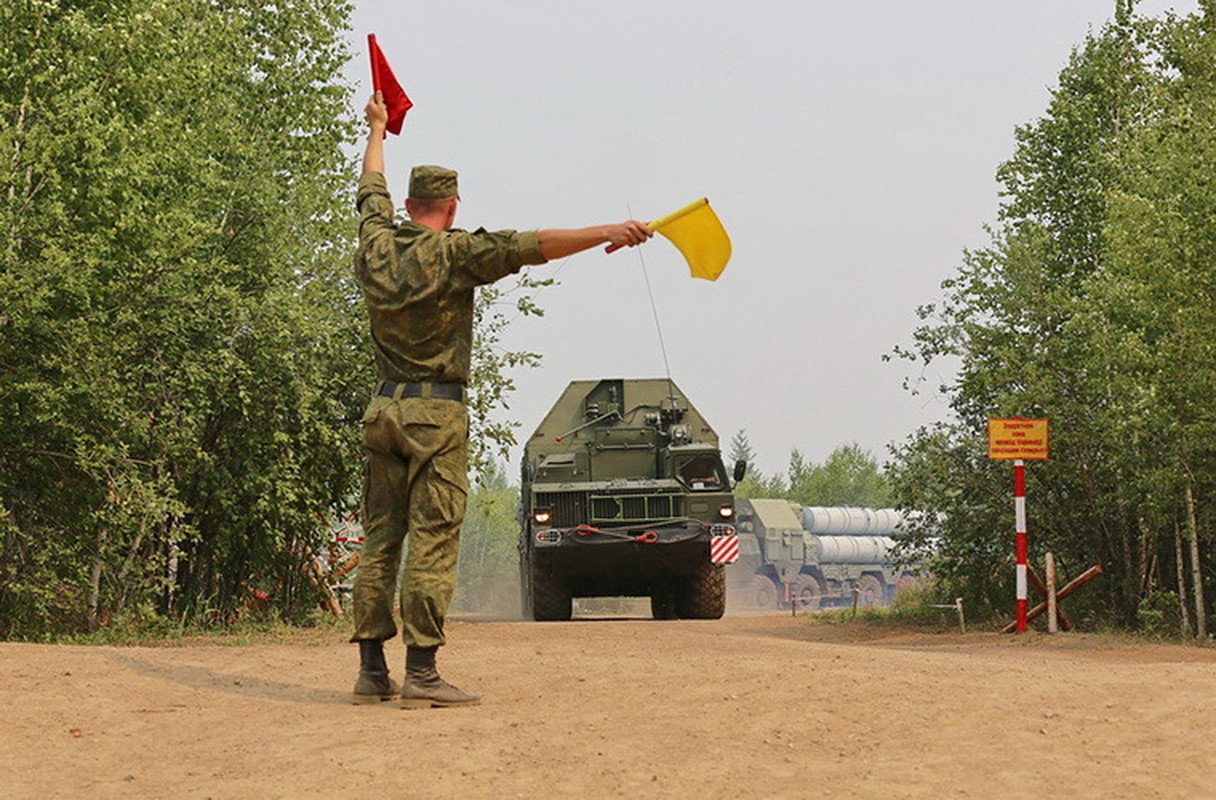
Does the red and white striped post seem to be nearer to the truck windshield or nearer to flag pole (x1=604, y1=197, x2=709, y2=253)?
the truck windshield

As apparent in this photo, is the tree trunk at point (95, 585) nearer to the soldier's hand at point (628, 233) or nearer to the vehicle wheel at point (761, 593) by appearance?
the soldier's hand at point (628, 233)

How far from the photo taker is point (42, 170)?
13.9 metres

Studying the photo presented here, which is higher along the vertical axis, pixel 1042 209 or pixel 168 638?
pixel 1042 209

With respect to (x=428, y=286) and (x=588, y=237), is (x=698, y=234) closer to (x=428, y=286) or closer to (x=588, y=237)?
(x=588, y=237)

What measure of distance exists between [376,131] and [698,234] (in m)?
2.03

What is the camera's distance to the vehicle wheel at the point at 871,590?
63625 mm

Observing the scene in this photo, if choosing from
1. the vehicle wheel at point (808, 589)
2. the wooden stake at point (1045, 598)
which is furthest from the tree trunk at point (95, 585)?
the vehicle wheel at point (808, 589)

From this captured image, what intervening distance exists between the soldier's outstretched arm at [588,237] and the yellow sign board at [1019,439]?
12423 mm

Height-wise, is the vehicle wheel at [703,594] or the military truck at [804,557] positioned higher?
the military truck at [804,557]

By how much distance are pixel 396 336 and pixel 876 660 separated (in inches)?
172

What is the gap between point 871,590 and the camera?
210ft

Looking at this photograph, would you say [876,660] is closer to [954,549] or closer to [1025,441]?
[1025,441]

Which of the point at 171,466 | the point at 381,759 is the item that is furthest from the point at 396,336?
the point at 171,466

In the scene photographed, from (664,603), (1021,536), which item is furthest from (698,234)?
(664,603)
